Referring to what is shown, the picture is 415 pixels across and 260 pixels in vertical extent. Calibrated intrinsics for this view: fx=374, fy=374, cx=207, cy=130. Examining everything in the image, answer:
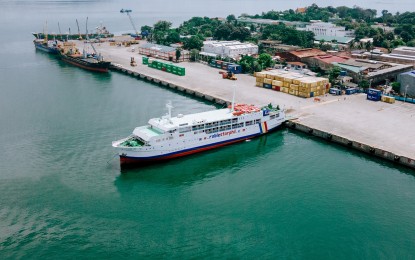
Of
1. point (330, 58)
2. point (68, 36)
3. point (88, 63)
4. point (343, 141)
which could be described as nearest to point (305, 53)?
point (330, 58)

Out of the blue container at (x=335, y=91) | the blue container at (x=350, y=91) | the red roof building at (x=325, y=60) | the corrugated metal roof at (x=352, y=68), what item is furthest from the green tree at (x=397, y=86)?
the red roof building at (x=325, y=60)

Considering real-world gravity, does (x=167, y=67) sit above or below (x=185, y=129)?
above

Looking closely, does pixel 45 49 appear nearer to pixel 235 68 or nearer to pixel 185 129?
pixel 235 68

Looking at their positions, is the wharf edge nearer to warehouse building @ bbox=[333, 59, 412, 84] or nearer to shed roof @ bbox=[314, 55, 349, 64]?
warehouse building @ bbox=[333, 59, 412, 84]

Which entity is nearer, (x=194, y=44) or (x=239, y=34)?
(x=194, y=44)

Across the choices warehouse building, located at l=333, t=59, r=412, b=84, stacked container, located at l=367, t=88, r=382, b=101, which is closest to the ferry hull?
warehouse building, located at l=333, t=59, r=412, b=84

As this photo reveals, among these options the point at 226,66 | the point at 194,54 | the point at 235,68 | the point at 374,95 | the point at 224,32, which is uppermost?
the point at 224,32

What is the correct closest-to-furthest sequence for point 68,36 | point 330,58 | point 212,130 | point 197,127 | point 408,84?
point 197,127 → point 212,130 → point 408,84 → point 330,58 → point 68,36
